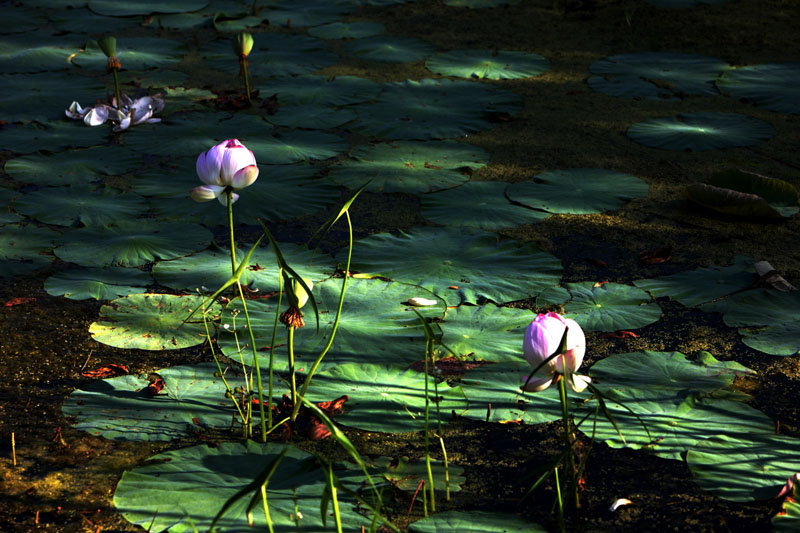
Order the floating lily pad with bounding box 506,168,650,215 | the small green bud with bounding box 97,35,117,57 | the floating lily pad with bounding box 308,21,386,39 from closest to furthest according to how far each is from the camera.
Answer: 1. the floating lily pad with bounding box 506,168,650,215
2. the small green bud with bounding box 97,35,117,57
3. the floating lily pad with bounding box 308,21,386,39

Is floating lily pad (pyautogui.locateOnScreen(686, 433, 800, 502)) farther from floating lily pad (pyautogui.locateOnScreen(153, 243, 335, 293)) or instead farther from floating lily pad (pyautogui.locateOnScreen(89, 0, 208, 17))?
floating lily pad (pyautogui.locateOnScreen(89, 0, 208, 17))

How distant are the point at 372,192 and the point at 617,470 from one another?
63.6 inches

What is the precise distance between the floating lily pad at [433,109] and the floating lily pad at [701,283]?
1.37 metres

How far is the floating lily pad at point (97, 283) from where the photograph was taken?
2289 millimetres

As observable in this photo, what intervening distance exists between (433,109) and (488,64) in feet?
2.53

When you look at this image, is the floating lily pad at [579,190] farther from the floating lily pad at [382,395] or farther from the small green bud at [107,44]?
the small green bud at [107,44]

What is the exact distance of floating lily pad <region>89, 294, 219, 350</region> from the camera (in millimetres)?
2047

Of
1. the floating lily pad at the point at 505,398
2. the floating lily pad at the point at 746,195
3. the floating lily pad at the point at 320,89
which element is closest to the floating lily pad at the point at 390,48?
the floating lily pad at the point at 320,89

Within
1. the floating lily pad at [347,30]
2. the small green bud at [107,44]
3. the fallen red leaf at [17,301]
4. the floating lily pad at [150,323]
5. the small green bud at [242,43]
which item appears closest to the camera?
the floating lily pad at [150,323]

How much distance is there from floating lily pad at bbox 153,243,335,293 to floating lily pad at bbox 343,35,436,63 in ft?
7.41

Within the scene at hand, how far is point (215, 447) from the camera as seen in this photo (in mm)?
1608

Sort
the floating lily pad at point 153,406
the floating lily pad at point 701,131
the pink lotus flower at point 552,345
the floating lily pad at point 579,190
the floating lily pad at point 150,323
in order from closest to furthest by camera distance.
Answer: the pink lotus flower at point 552,345 → the floating lily pad at point 153,406 → the floating lily pad at point 150,323 → the floating lily pad at point 579,190 → the floating lily pad at point 701,131

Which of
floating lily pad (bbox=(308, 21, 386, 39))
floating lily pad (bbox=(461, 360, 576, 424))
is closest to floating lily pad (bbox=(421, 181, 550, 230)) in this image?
floating lily pad (bbox=(461, 360, 576, 424))

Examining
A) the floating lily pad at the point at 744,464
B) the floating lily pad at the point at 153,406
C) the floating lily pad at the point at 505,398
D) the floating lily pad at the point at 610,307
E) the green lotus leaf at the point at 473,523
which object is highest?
the floating lily pad at the point at 610,307
